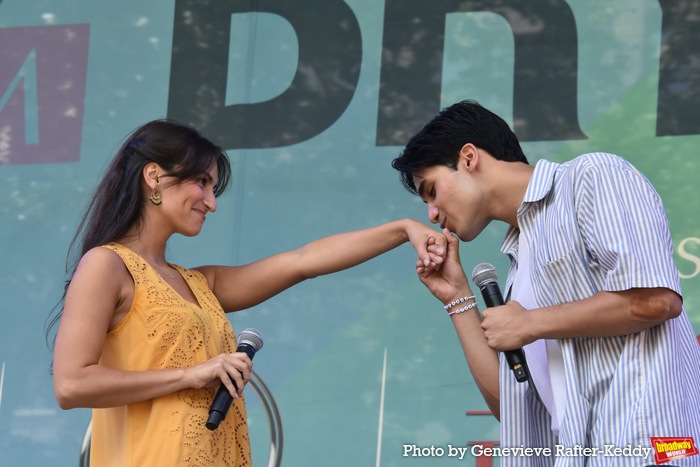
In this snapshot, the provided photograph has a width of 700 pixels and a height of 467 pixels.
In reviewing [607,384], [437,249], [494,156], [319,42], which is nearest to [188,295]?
[437,249]

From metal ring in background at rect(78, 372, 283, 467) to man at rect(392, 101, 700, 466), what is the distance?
1208 mm

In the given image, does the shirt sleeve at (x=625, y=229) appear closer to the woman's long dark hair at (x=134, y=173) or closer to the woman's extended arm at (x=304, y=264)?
the woman's extended arm at (x=304, y=264)

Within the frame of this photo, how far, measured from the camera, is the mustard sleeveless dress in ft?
7.91

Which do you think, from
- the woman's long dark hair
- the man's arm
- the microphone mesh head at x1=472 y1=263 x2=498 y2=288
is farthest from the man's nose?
the woman's long dark hair

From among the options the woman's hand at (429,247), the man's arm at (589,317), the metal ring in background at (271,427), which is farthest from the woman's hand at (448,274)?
the metal ring in background at (271,427)

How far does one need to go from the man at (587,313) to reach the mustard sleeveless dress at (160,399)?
26.3 inches

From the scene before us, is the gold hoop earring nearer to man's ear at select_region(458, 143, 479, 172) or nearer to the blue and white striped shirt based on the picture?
man's ear at select_region(458, 143, 479, 172)

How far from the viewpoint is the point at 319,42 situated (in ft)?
13.2

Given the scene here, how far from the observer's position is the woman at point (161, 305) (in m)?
2.40

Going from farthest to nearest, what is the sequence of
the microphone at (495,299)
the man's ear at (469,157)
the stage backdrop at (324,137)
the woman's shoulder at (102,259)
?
the stage backdrop at (324,137), the man's ear at (469,157), the woman's shoulder at (102,259), the microphone at (495,299)

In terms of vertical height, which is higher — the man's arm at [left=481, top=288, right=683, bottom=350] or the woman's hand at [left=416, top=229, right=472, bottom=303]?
the woman's hand at [left=416, top=229, right=472, bottom=303]

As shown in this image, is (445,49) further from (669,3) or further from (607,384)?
(607,384)

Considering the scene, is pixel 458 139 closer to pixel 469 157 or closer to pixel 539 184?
pixel 469 157

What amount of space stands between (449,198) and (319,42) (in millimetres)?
1519
